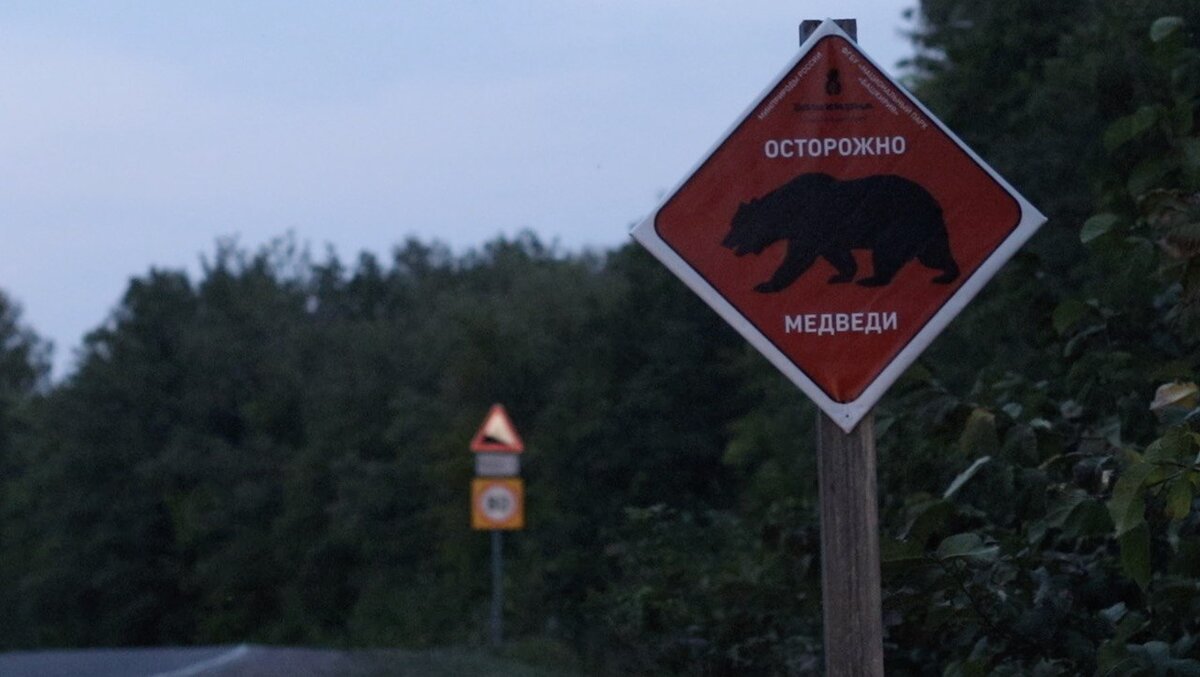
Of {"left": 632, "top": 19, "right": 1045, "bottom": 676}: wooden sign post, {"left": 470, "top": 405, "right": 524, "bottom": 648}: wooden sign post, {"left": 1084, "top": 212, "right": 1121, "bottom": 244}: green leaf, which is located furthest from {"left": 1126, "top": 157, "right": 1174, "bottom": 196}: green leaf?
{"left": 470, "top": 405, "right": 524, "bottom": 648}: wooden sign post

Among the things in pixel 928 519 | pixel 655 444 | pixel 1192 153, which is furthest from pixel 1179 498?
pixel 655 444

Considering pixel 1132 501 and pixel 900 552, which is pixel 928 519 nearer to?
pixel 900 552

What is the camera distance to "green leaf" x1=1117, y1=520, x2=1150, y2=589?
4.39 m

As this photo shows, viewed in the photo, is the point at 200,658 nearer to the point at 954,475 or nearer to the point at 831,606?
the point at 954,475

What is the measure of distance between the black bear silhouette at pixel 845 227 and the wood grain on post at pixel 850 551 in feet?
1.08

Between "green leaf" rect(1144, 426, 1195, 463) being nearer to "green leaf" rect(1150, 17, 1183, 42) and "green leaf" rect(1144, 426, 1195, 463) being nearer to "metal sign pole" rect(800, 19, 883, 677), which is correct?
"metal sign pole" rect(800, 19, 883, 677)

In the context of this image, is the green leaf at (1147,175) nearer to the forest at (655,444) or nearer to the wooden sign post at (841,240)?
the forest at (655,444)

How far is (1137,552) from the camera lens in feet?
14.4

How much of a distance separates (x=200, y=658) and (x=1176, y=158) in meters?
12.5

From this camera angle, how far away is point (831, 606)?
361cm

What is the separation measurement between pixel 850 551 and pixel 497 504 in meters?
15.3

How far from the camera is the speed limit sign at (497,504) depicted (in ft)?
61.2

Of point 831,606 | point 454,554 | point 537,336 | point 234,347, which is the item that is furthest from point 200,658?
point 234,347

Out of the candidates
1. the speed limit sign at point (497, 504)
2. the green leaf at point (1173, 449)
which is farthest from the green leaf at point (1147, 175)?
the speed limit sign at point (497, 504)
